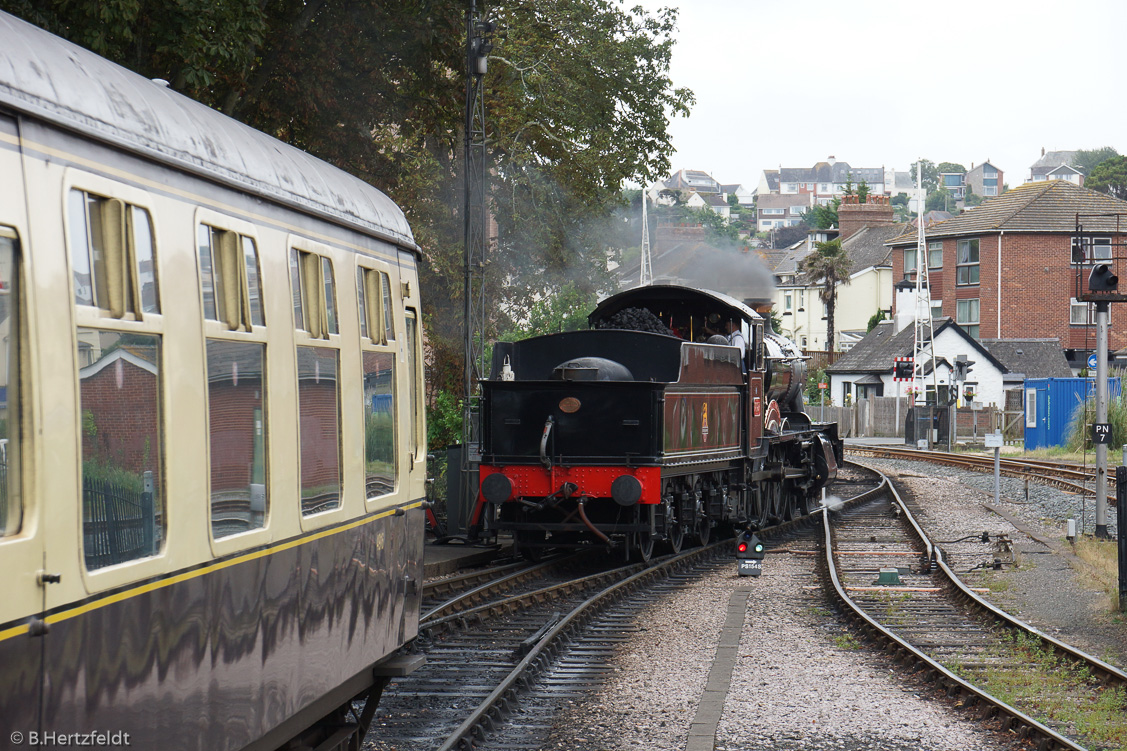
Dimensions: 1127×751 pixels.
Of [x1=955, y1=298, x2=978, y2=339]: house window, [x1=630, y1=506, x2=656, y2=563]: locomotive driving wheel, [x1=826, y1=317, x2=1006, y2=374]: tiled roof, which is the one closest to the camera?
[x1=630, y1=506, x2=656, y2=563]: locomotive driving wheel

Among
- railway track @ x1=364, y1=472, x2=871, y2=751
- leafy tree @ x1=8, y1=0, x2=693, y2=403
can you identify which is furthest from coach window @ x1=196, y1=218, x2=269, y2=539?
leafy tree @ x1=8, y1=0, x2=693, y2=403

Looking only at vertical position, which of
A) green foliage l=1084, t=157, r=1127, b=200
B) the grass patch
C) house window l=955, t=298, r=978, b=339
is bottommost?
the grass patch

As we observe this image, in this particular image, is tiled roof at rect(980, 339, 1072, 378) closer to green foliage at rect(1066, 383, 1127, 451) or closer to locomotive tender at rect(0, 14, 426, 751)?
green foliage at rect(1066, 383, 1127, 451)

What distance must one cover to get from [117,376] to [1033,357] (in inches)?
2202

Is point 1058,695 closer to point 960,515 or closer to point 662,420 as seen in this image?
point 662,420

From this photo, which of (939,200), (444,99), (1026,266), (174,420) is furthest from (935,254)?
(939,200)

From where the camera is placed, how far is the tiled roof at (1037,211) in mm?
57312

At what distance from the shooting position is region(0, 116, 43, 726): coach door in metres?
3.01

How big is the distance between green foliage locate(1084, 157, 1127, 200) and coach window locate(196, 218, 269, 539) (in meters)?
125

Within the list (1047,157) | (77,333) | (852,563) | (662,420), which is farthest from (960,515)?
(1047,157)

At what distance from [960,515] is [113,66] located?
20.3m

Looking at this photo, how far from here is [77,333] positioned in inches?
131

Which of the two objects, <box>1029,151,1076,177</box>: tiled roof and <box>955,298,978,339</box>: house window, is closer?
<box>955,298,978,339</box>: house window

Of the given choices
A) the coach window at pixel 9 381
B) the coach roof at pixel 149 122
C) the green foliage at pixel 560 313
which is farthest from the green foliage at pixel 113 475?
the green foliage at pixel 560 313
